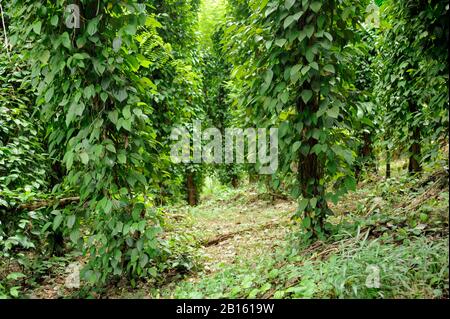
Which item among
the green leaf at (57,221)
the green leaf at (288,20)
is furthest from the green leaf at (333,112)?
the green leaf at (57,221)

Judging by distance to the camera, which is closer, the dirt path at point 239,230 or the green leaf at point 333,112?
the green leaf at point 333,112

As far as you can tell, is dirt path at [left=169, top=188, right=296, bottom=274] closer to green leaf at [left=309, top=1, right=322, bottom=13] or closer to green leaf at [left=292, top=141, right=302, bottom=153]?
green leaf at [left=292, top=141, right=302, bottom=153]

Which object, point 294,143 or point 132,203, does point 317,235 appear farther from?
point 132,203

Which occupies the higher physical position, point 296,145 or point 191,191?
point 296,145

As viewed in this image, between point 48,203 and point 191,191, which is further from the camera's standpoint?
point 191,191

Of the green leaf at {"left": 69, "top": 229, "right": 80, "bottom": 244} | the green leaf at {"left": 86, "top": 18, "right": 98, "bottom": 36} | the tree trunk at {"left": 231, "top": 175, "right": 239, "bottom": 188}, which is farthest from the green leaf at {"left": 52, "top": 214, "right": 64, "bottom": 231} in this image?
the tree trunk at {"left": 231, "top": 175, "right": 239, "bottom": 188}

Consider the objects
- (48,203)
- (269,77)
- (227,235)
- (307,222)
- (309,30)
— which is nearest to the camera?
(309,30)

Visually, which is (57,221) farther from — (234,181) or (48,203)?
(234,181)

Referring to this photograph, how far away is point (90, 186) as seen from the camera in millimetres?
2727

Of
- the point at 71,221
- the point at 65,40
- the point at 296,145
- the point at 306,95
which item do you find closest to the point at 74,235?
the point at 71,221

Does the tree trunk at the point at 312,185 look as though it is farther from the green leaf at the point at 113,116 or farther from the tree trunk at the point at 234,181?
the tree trunk at the point at 234,181
